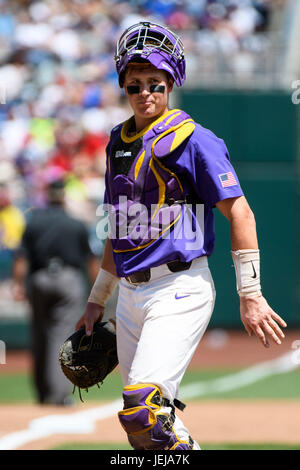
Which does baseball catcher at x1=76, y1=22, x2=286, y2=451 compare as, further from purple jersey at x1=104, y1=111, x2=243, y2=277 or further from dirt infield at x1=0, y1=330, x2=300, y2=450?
dirt infield at x1=0, y1=330, x2=300, y2=450

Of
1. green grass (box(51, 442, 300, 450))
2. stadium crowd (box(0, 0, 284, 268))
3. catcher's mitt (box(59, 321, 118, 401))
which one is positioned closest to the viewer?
catcher's mitt (box(59, 321, 118, 401))

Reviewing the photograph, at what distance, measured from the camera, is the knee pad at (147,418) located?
3.59m

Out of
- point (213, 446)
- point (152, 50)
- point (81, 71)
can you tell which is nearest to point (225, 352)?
point (81, 71)

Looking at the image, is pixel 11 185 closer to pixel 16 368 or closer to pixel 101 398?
pixel 16 368

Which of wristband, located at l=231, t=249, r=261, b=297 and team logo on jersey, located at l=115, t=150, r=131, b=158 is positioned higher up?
team logo on jersey, located at l=115, t=150, r=131, b=158

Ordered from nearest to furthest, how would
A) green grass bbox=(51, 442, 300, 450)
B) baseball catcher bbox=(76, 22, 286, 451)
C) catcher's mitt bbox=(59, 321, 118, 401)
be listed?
1. baseball catcher bbox=(76, 22, 286, 451)
2. catcher's mitt bbox=(59, 321, 118, 401)
3. green grass bbox=(51, 442, 300, 450)

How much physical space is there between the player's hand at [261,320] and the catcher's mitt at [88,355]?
84 centimetres

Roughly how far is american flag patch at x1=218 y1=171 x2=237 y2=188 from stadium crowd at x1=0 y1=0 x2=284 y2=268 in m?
7.54

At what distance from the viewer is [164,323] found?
376 cm

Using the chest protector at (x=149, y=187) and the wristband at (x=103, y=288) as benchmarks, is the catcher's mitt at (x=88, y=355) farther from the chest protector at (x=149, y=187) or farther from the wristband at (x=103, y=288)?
the chest protector at (x=149, y=187)

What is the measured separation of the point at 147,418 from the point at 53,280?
16.7ft

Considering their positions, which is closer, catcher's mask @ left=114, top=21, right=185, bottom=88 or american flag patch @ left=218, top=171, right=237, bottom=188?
american flag patch @ left=218, top=171, right=237, bottom=188

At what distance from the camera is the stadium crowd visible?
1238 centimetres

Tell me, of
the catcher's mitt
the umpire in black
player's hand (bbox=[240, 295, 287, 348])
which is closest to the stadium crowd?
the umpire in black
